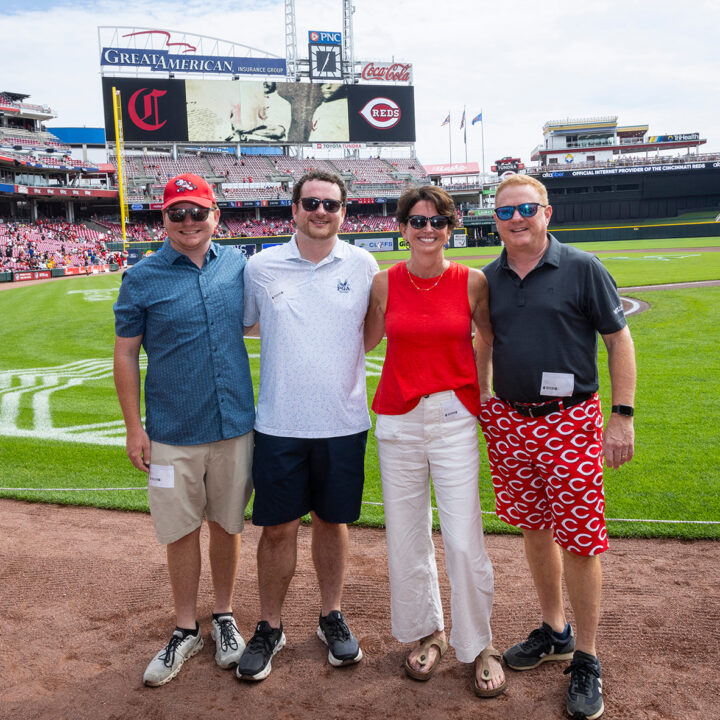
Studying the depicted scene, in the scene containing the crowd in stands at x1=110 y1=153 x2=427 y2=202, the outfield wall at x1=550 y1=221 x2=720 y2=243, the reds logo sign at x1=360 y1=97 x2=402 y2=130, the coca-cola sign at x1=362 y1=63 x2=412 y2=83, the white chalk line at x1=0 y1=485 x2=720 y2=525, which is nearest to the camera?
the white chalk line at x1=0 y1=485 x2=720 y2=525

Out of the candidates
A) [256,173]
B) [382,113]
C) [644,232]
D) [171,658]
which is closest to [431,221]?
[171,658]

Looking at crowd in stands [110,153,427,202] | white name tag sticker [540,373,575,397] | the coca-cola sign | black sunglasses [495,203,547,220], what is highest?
the coca-cola sign

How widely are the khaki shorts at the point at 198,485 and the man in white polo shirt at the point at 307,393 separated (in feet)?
0.41

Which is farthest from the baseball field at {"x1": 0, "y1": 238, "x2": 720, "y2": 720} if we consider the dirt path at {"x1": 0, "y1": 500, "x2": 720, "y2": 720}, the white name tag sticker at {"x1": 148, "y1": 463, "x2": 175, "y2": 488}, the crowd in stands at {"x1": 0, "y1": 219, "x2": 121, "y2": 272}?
the crowd in stands at {"x1": 0, "y1": 219, "x2": 121, "y2": 272}

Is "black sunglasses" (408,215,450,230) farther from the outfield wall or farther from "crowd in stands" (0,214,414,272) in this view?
the outfield wall

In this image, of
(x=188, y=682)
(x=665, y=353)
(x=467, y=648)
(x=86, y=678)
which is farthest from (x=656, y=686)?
(x=665, y=353)

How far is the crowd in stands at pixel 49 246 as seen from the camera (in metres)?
41.3

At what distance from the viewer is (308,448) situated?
11.0ft

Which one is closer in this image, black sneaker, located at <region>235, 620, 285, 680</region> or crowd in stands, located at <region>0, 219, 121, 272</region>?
black sneaker, located at <region>235, 620, 285, 680</region>

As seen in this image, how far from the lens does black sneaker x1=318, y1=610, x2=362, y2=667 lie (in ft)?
10.9

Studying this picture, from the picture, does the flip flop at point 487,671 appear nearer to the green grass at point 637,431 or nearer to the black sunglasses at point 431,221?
the green grass at point 637,431

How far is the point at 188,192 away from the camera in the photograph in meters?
3.42

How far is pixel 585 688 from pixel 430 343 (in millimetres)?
1749

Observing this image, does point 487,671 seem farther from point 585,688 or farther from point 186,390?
point 186,390
